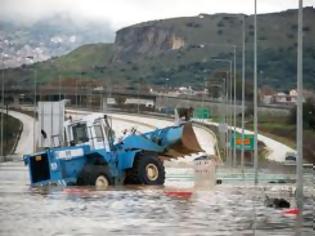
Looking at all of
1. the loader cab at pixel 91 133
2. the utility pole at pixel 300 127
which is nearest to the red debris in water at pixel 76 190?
the loader cab at pixel 91 133

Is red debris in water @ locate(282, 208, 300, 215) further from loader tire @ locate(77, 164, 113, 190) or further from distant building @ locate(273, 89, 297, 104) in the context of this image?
distant building @ locate(273, 89, 297, 104)

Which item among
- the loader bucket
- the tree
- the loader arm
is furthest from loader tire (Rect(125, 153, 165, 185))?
the tree

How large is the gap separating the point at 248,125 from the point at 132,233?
11144 cm

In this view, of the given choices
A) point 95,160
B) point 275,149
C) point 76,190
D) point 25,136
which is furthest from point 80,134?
point 25,136

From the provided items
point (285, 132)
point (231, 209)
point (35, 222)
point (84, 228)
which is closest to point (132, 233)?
point (84, 228)

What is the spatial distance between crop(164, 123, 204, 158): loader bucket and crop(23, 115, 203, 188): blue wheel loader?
77cm

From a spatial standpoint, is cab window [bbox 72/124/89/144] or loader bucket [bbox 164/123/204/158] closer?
cab window [bbox 72/124/89/144]

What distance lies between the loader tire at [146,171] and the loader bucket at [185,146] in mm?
1748

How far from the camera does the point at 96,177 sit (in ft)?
123

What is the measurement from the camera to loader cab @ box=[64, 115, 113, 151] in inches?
1487

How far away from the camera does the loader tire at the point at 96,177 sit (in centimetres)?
3731

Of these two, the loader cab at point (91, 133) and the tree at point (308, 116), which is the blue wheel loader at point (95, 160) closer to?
the loader cab at point (91, 133)

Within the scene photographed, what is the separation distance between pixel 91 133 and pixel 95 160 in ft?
3.75

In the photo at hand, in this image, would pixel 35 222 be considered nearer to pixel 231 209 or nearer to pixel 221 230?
pixel 221 230
